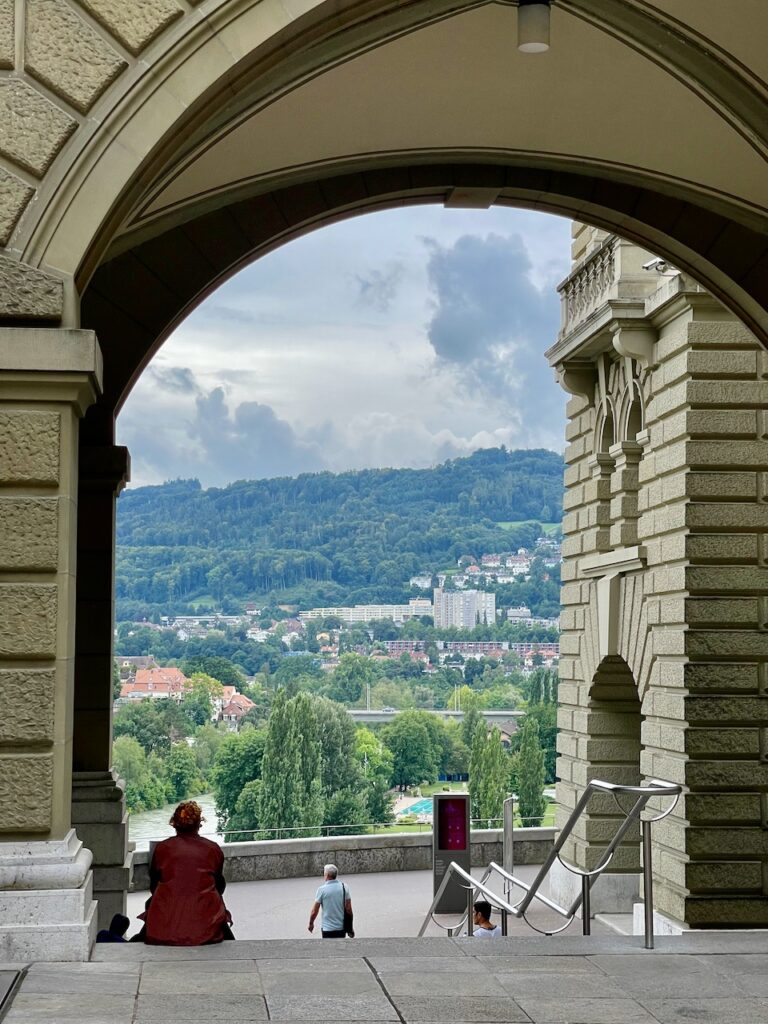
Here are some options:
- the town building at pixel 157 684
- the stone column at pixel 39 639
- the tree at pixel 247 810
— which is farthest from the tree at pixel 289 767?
the stone column at pixel 39 639

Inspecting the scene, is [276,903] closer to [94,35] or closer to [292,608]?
[94,35]

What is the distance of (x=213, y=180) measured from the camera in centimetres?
1156

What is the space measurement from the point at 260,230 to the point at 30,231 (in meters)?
5.72

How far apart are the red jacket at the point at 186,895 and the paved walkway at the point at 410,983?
19 centimetres

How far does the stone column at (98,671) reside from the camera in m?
12.0

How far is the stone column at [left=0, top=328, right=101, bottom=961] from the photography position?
21.7 ft

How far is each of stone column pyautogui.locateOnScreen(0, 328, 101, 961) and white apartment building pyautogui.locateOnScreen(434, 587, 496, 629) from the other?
162880 millimetres

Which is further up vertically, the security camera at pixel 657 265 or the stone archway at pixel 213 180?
the security camera at pixel 657 265

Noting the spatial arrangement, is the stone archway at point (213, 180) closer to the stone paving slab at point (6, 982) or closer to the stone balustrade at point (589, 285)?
the stone paving slab at point (6, 982)

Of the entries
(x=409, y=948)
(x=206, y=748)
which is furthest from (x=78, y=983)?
(x=206, y=748)

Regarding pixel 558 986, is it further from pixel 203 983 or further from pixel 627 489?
pixel 627 489

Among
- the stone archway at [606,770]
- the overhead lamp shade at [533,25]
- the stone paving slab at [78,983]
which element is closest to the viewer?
the stone paving slab at [78,983]

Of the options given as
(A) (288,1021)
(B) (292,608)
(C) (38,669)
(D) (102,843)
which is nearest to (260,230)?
(D) (102,843)

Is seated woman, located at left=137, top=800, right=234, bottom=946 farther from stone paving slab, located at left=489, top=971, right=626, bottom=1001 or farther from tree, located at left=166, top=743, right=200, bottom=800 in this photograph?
tree, located at left=166, top=743, right=200, bottom=800
